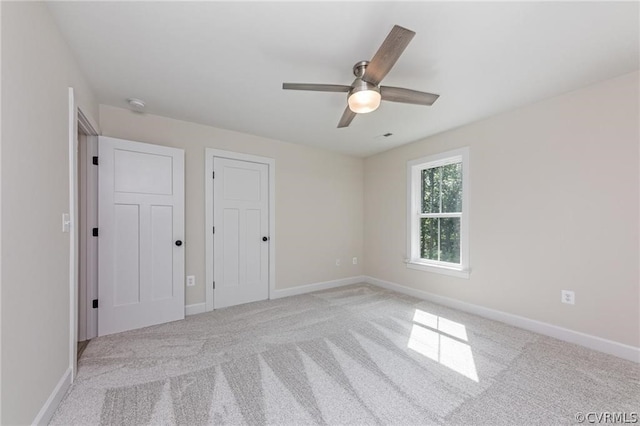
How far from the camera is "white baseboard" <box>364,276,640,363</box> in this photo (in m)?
2.16

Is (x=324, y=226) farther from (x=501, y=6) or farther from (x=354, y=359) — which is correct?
(x=501, y=6)

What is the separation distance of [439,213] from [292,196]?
2.13 meters

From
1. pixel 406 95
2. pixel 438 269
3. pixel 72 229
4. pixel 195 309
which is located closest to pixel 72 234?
pixel 72 229

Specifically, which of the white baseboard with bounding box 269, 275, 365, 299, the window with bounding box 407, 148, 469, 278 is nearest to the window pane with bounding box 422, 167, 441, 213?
the window with bounding box 407, 148, 469, 278

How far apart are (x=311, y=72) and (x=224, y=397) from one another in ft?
7.91

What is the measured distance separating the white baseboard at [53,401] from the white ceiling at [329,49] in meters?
2.23

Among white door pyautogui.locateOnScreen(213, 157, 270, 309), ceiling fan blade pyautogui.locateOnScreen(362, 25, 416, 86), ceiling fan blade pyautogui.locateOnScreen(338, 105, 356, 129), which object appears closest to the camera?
ceiling fan blade pyautogui.locateOnScreen(362, 25, 416, 86)

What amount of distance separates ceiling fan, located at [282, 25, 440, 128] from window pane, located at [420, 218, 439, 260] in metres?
2.16

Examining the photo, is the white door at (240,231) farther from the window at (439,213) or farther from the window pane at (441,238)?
the window pane at (441,238)

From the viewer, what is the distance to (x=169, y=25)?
1.66 m

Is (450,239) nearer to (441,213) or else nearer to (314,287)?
(441,213)

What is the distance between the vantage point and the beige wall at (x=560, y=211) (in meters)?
2.19

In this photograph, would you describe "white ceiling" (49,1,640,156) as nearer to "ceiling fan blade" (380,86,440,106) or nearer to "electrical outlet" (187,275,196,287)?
"ceiling fan blade" (380,86,440,106)

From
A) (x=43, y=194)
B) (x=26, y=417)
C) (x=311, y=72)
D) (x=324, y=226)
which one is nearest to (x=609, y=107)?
(x=311, y=72)
